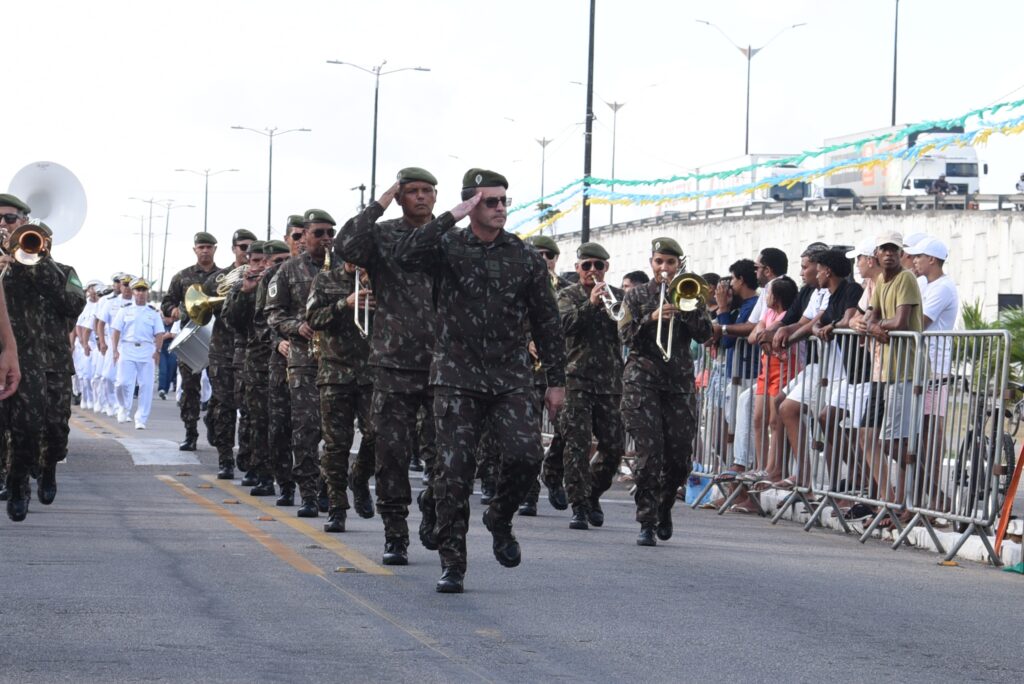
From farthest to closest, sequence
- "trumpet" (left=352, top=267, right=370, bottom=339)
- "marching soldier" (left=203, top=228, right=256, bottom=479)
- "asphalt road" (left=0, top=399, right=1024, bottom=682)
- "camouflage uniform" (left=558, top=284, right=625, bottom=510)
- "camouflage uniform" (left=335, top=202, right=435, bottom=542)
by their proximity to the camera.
A: "marching soldier" (left=203, top=228, right=256, bottom=479), "camouflage uniform" (left=558, top=284, right=625, bottom=510), "trumpet" (left=352, top=267, right=370, bottom=339), "camouflage uniform" (left=335, top=202, right=435, bottom=542), "asphalt road" (left=0, top=399, right=1024, bottom=682)

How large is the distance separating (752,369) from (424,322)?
5682mm

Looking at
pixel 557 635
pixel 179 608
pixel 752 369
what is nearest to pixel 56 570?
pixel 179 608

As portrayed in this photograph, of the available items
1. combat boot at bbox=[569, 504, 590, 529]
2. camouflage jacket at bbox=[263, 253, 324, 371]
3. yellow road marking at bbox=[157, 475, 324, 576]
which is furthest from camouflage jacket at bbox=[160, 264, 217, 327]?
combat boot at bbox=[569, 504, 590, 529]

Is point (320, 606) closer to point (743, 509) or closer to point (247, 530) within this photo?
point (247, 530)

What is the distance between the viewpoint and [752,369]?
15.4 meters

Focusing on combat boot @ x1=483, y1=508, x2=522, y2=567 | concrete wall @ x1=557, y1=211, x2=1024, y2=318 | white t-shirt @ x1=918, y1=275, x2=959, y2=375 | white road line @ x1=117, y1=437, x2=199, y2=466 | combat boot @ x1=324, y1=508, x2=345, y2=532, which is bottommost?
white road line @ x1=117, y1=437, x2=199, y2=466

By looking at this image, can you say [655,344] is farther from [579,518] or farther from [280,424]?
[280,424]

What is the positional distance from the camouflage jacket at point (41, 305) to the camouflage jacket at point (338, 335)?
1.70 m

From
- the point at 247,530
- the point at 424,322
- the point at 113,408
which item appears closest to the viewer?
the point at 424,322

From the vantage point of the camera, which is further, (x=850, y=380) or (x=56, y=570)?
(x=850, y=380)

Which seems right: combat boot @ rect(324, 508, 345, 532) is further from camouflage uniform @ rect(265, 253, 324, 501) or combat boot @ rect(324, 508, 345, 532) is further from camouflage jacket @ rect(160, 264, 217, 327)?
camouflage jacket @ rect(160, 264, 217, 327)

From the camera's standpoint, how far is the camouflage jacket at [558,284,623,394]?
45.5 ft

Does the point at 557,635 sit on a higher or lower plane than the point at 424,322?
lower

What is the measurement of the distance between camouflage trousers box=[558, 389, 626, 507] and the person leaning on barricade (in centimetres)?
188
